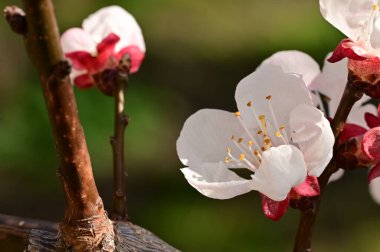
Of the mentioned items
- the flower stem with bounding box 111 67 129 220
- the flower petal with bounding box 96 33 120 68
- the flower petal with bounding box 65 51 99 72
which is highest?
the flower petal with bounding box 96 33 120 68

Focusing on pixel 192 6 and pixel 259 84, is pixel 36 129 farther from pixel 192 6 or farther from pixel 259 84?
pixel 259 84

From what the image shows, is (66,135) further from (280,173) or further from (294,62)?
(294,62)

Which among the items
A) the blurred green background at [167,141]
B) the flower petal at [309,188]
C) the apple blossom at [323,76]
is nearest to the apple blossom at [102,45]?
the apple blossom at [323,76]

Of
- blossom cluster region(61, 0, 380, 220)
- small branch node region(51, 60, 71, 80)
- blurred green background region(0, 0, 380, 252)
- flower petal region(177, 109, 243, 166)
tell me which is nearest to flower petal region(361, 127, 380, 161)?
blossom cluster region(61, 0, 380, 220)

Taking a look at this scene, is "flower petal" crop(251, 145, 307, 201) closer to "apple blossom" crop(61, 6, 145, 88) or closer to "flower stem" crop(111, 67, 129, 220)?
"flower stem" crop(111, 67, 129, 220)

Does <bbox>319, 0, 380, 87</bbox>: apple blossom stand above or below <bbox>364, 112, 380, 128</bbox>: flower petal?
above

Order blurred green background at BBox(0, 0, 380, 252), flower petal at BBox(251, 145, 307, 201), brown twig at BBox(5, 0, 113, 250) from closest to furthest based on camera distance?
brown twig at BBox(5, 0, 113, 250) → flower petal at BBox(251, 145, 307, 201) → blurred green background at BBox(0, 0, 380, 252)

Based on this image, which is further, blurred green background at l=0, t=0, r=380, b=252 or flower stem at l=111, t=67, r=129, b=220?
blurred green background at l=0, t=0, r=380, b=252
